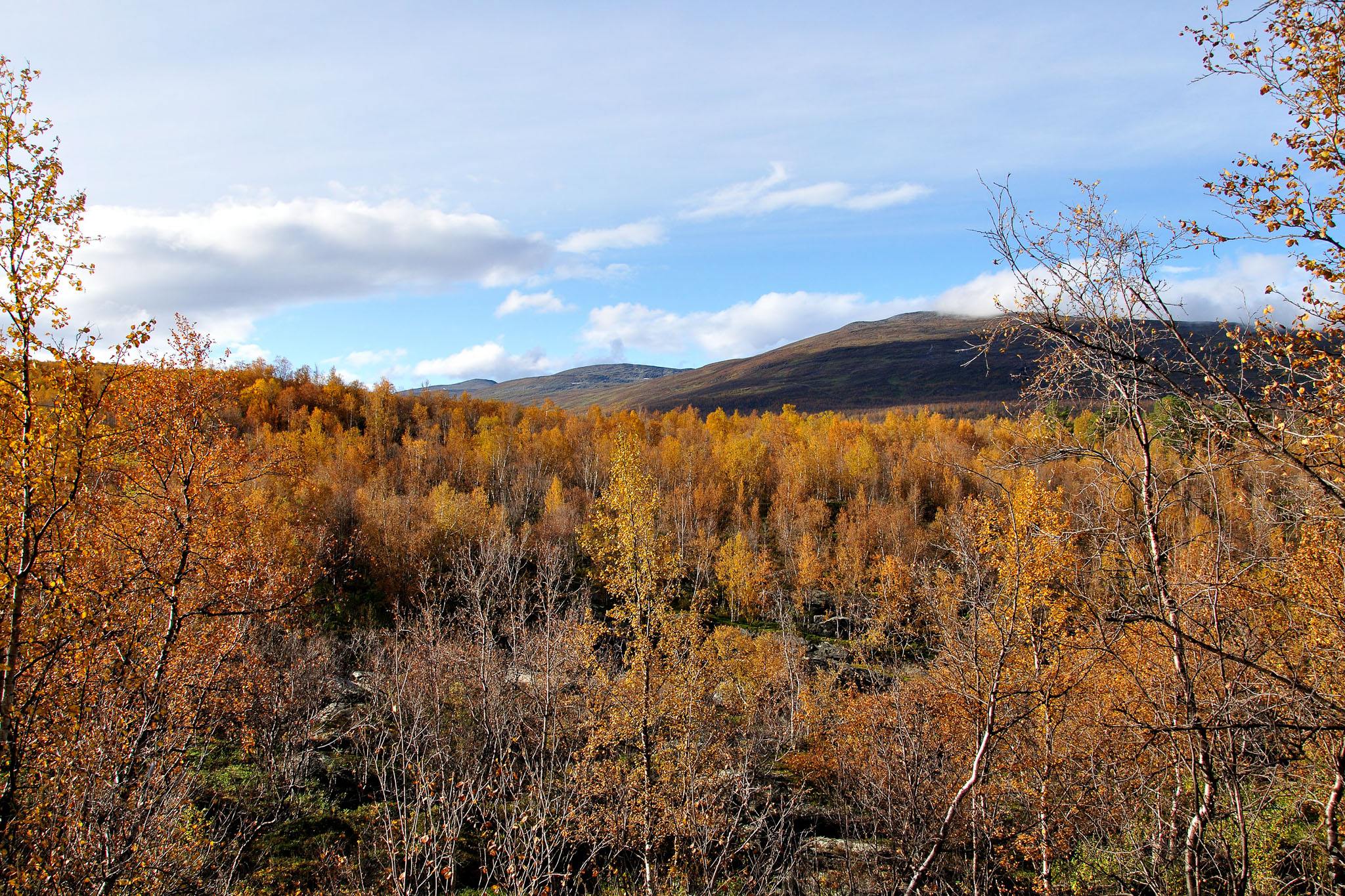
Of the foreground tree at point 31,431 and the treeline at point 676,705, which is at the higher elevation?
the foreground tree at point 31,431

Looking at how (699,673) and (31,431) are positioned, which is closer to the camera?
(31,431)

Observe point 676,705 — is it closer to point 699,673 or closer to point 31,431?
point 699,673


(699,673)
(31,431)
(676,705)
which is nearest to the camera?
(31,431)

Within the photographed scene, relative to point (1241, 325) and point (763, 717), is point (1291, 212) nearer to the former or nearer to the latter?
point (1241, 325)

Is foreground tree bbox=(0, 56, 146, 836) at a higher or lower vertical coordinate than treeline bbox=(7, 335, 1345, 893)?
higher

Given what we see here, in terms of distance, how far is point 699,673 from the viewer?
25656 mm

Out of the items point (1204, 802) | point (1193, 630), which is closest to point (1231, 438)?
point (1204, 802)

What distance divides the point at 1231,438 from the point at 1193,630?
A: 7268 mm

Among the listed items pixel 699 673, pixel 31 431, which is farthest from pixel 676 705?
pixel 31 431

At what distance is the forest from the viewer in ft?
23.4

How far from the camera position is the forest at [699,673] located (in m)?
7.12

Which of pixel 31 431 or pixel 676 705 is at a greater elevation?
pixel 31 431

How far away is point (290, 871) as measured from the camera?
1705 centimetres

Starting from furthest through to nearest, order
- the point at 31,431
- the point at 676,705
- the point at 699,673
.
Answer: the point at 699,673 < the point at 676,705 < the point at 31,431
